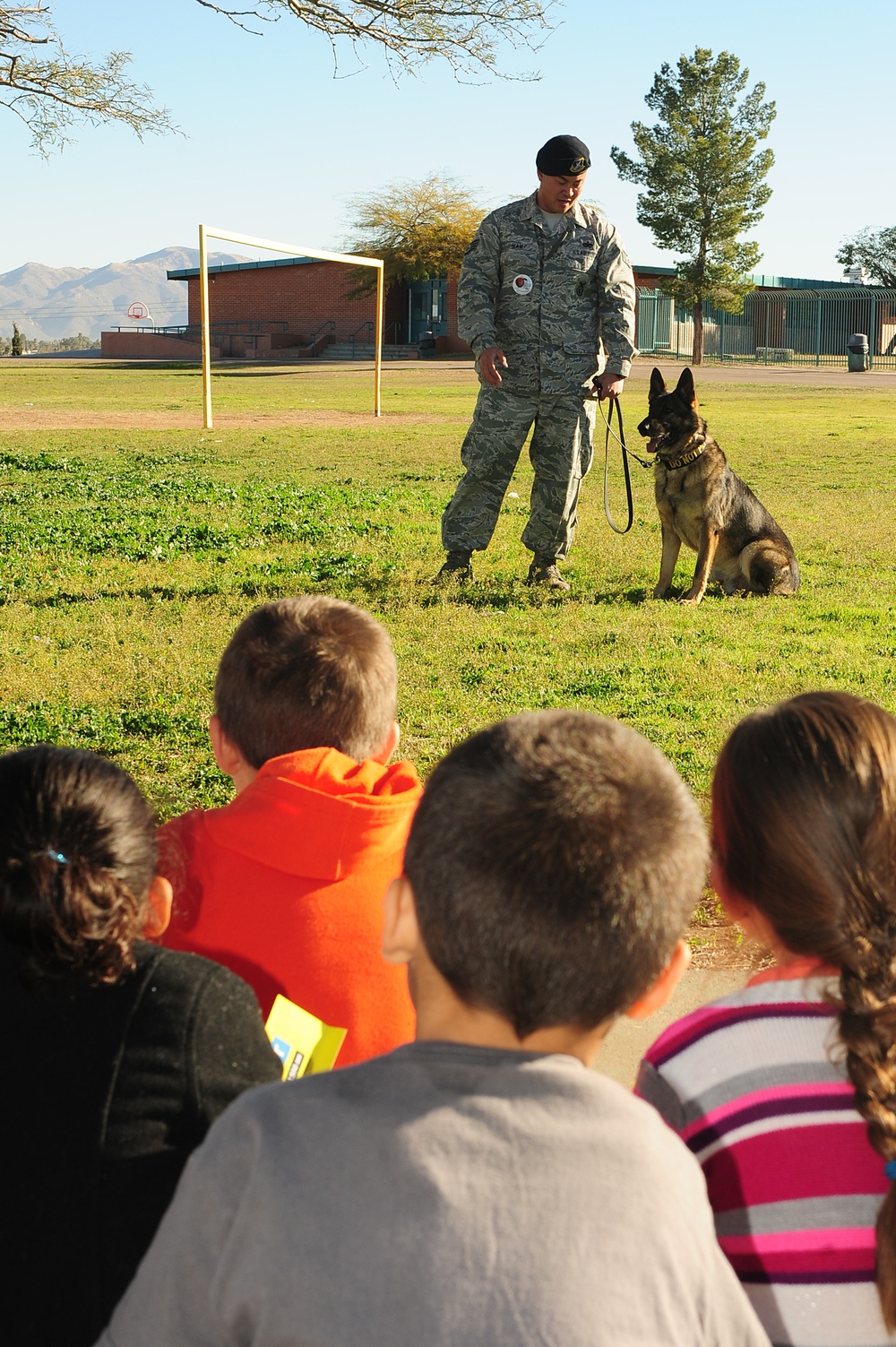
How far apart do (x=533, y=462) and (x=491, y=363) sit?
0.70 meters

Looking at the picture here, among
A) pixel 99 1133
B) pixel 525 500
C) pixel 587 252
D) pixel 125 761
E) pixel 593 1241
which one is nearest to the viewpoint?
pixel 593 1241

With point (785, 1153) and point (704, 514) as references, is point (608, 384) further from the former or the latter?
point (785, 1153)

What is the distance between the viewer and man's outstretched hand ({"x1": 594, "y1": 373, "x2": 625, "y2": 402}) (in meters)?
7.38

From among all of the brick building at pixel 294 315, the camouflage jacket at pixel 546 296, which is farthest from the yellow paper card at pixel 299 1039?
the brick building at pixel 294 315

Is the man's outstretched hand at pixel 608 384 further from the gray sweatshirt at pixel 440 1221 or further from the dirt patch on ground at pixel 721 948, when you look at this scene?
the gray sweatshirt at pixel 440 1221

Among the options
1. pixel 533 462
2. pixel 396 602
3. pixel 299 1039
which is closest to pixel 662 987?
pixel 299 1039

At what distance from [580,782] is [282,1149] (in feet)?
1.44

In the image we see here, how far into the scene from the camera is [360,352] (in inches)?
2210

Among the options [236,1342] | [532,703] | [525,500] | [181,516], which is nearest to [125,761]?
[532,703]

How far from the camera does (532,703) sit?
542 centimetres

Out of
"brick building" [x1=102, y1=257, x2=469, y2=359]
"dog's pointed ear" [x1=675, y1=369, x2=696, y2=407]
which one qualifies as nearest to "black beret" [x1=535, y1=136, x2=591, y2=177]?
"dog's pointed ear" [x1=675, y1=369, x2=696, y2=407]

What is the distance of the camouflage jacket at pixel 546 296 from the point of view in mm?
7434

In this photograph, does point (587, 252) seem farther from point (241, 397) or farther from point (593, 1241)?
point (241, 397)

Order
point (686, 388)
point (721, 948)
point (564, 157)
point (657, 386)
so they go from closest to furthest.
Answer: point (721, 948)
point (564, 157)
point (686, 388)
point (657, 386)
